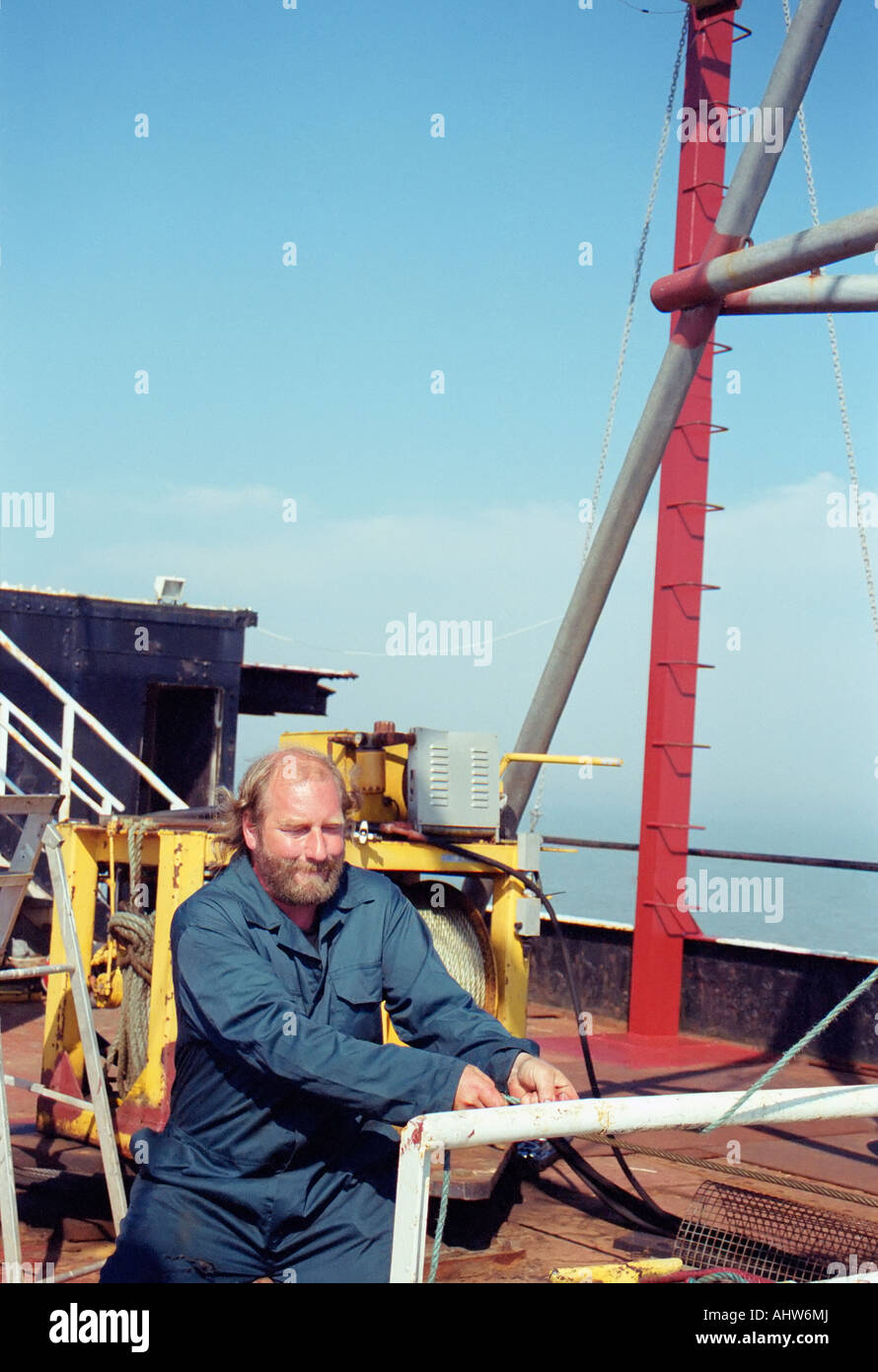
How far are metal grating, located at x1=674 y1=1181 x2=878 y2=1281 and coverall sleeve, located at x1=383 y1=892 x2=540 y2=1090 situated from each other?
1321 millimetres

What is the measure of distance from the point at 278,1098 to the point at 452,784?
121 inches

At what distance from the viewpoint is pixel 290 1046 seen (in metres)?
3.16

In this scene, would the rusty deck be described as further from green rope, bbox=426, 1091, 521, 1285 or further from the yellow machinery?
green rope, bbox=426, 1091, 521, 1285

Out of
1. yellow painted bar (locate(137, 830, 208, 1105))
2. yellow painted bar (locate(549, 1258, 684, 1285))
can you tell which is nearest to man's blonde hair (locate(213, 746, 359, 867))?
yellow painted bar (locate(549, 1258, 684, 1285))

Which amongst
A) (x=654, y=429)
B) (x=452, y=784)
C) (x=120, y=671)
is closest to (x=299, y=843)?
(x=452, y=784)

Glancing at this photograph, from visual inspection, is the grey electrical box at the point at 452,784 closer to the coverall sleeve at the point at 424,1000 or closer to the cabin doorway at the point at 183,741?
the coverall sleeve at the point at 424,1000

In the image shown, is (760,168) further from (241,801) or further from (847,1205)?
(847,1205)

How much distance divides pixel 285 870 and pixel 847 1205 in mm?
3944

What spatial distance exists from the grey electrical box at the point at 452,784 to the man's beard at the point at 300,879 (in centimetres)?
271

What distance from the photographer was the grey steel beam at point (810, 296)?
5.48 m

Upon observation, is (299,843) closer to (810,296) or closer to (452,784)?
(452,784)

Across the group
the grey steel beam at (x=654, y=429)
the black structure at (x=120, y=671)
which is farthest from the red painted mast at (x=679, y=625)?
the black structure at (x=120, y=671)
